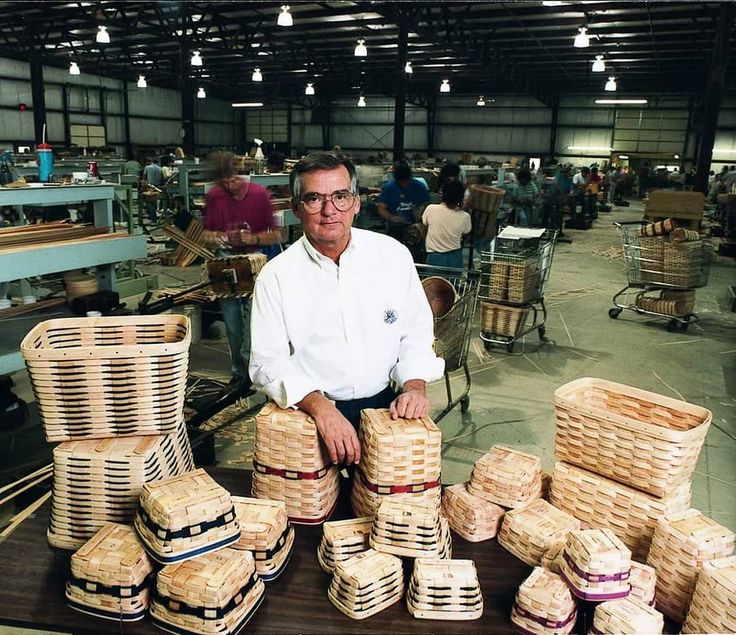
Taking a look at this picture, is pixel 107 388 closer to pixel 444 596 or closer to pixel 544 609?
pixel 444 596

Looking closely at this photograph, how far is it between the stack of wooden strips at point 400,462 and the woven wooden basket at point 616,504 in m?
0.41

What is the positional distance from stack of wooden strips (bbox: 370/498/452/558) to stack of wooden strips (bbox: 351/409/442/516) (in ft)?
0.26

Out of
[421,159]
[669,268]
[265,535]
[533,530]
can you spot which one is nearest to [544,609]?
[533,530]

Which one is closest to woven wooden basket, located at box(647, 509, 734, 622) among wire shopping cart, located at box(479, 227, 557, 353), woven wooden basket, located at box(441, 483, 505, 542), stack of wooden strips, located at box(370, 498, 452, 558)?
woven wooden basket, located at box(441, 483, 505, 542)

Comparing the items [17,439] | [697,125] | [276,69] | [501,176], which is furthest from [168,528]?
[697,125]

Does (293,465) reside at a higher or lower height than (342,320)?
lower

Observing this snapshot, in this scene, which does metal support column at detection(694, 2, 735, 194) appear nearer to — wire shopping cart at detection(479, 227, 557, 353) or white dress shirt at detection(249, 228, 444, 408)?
wire shopping cart at detection(479, 227, 557, 353)

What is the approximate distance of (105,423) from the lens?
1.83 metres

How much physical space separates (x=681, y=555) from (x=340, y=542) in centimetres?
85

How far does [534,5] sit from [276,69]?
14.0 meters

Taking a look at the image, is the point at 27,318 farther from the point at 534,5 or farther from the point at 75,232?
the point at 534,5

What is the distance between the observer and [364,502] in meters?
1.75

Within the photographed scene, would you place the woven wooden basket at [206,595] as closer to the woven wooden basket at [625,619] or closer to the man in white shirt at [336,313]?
the man in white shirt at [336,313]

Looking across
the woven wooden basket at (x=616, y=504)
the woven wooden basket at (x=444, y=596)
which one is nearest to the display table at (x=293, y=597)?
the woven wooden basket at (x=444, y=596)
